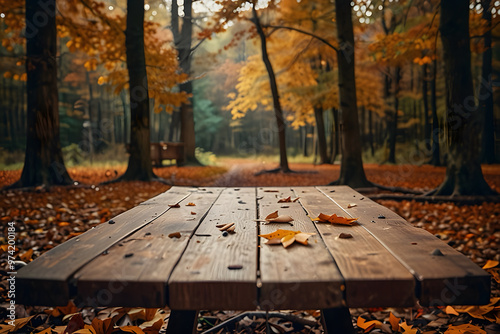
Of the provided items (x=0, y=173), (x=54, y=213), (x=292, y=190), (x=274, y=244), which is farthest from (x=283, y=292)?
(x=0, y=173)

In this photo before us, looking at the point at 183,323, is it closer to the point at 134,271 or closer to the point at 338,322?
the point at 134,271

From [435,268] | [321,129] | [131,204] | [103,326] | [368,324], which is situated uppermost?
[321,129]

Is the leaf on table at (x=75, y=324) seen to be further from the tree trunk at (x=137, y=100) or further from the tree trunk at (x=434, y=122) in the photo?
the tree trunk at (x=434, y=122)

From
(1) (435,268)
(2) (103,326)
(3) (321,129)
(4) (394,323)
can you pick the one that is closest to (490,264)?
(4) (394,323)

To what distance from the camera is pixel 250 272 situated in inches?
45.0

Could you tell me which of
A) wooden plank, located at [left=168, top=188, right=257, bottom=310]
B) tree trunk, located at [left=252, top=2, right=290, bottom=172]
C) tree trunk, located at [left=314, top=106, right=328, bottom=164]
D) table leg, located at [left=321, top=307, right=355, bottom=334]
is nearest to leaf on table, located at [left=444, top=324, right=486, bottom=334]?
table leg, located at [left=321, top=307, right=355, bottom=334]

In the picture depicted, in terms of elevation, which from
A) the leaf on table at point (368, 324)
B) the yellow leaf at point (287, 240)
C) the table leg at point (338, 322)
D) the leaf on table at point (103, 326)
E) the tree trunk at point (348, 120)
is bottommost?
the leaf on table at point (368, 324)

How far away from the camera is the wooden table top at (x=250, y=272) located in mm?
1077

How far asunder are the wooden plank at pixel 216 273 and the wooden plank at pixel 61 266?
1.16 ft

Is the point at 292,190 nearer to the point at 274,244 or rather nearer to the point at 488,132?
the point at 274,244

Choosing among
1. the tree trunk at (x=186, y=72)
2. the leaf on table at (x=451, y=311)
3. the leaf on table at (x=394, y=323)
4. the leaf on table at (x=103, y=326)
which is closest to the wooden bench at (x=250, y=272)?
the leaf on table at (x=103, y=326)

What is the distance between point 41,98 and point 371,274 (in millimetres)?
8231

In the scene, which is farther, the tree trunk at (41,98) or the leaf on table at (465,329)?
the tree trunk at (41,98)

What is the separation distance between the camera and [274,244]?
1.47m
